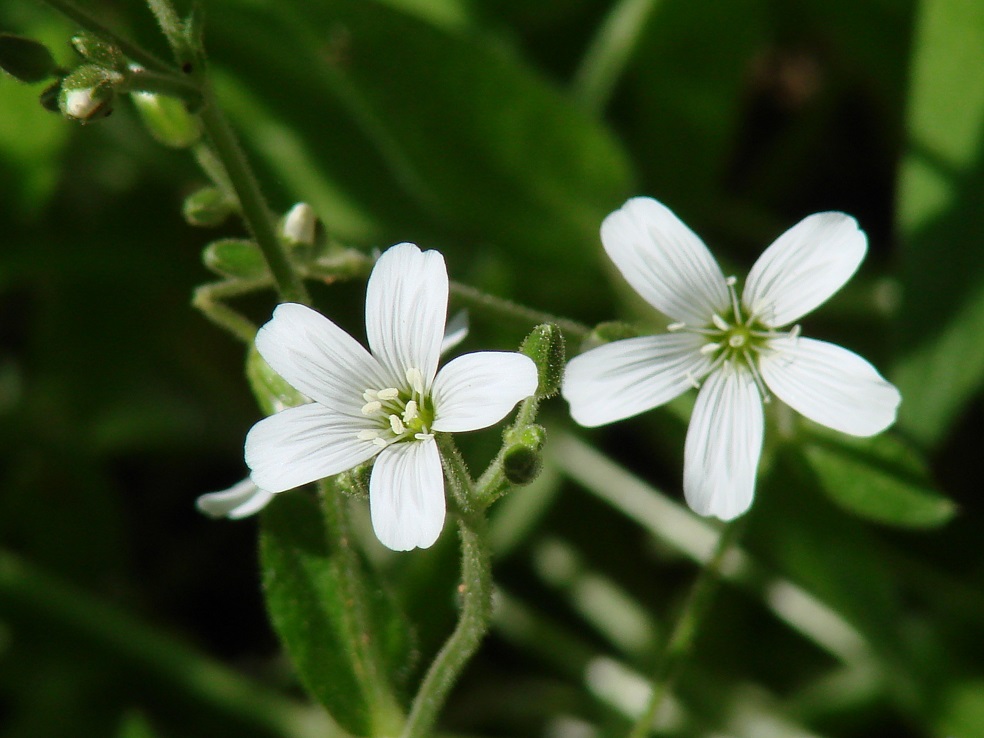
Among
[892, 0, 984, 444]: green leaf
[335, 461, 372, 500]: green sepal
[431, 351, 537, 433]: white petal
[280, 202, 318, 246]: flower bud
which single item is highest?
[892, 0, 984, 444]: green leaf

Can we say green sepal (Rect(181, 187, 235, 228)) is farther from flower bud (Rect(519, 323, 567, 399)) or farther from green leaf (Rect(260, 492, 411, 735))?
flower bud (Rect(519, 323, 567, 399))

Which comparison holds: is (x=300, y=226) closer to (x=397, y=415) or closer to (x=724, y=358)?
(x=397, y=415)

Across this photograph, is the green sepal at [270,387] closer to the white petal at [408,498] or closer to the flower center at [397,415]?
the flower center at [397,415]

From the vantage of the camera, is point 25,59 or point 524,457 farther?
point 25,59

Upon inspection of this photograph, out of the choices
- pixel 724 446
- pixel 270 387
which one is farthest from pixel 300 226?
pixel 724 446

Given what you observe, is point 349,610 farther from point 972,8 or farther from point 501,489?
point 972,8

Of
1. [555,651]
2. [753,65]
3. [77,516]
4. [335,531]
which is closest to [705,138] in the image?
[753,65]

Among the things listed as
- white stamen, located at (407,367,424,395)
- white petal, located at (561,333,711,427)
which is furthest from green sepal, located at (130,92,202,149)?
white petal, located at (561,333,711,427)
